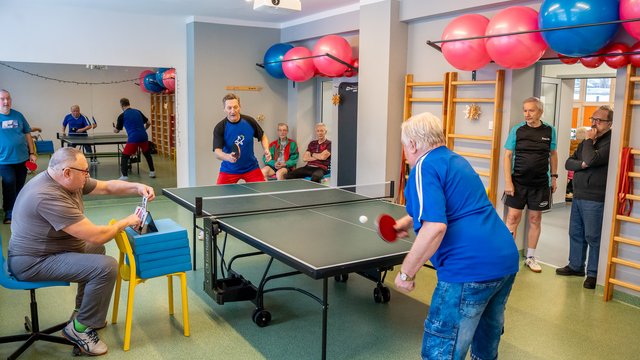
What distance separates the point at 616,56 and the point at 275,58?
15.3 feet

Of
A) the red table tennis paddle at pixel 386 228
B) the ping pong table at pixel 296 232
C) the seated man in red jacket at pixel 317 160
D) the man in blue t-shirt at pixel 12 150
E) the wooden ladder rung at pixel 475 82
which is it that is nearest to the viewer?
the red table tennis paddle at pixel 386 228

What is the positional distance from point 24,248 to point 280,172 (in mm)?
4324

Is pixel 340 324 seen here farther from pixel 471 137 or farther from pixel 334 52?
pixel 334 52

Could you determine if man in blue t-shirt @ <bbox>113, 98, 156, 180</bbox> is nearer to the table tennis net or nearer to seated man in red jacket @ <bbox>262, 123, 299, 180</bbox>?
seated man in red jacket @ <bbox>262, 123, 299, 180</bbox>

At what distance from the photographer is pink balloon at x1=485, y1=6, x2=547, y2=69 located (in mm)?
3980

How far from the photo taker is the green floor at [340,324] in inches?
126

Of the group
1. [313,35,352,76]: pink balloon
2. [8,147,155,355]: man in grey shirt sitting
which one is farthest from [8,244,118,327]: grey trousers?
[313,35,352,76]: pink balloon

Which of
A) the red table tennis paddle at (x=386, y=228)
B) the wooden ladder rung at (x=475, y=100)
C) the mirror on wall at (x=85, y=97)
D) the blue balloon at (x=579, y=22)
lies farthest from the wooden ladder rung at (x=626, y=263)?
the mirror on wall at (x=85, y=97)

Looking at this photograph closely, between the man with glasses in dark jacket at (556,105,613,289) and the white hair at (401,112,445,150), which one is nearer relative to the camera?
the white hair at (401,112,445,150)

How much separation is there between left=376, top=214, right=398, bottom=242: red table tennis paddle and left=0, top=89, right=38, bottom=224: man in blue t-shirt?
505cm

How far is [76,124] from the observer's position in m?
7.07

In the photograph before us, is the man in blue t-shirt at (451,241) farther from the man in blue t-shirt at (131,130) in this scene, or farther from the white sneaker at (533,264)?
the man in blue t-shirt at (131,130)

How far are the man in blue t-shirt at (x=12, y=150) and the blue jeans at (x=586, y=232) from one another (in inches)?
228

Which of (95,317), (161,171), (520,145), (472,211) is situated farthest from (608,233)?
(161,171)
